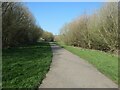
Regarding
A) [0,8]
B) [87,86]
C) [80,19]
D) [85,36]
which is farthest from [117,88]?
[80,19]

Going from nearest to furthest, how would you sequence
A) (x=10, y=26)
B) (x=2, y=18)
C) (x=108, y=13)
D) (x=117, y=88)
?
(x=117, y=88) < (x=108, y=13) < (x=2, y=18) < (x=10, y=26)

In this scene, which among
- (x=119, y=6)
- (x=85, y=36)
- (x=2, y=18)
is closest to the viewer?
(x=119, y=6)

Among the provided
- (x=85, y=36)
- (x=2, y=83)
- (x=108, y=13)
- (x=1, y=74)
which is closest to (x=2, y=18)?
(x=108, y=13)

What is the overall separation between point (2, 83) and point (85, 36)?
117 feet

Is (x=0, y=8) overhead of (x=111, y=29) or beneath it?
overhead

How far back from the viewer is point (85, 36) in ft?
145

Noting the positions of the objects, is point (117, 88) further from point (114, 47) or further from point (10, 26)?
point (10, 26)

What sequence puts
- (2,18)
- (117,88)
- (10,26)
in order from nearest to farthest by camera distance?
(117,88) → (2,18) → (10,26)

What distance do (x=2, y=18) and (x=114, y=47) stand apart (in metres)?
14.0

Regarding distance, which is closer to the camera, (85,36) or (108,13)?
(108,13)

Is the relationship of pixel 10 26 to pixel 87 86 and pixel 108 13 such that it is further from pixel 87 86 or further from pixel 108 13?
pixel 87 86

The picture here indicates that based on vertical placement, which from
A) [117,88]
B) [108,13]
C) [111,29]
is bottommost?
[117,88]

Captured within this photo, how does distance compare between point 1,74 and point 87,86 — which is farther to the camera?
point 1,74

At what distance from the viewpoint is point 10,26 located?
112ft
